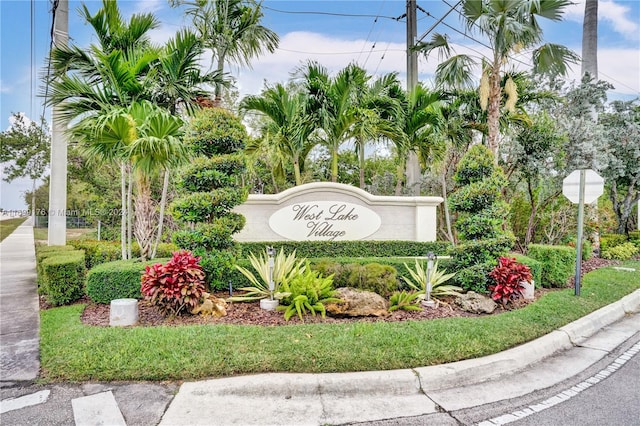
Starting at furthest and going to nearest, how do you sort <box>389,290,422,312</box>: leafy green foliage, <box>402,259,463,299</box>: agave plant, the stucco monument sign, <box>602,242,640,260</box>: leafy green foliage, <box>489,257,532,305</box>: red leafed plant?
<box>602,242,640,260</box>: leafy green foliage < the stucco monument sign < <box>402,259,463,299</box>: agave plant < <box>489,257,532,305</box>: red leafed plant < <box>389,290,422,312</box>: leafy green foliage

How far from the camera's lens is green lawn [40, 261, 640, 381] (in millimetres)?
3598

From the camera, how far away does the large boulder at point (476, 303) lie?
18.7 ft

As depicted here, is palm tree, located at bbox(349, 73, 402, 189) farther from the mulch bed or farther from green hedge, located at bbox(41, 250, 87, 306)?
green hedge, located at bbox(41, 250, 87, 306)

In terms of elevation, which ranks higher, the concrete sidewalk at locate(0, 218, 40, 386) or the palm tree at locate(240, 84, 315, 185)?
the palm tree at locate(240, 84, 315, 185)

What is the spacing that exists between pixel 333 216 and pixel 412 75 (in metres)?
6.18

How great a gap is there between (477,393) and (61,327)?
4.92 m

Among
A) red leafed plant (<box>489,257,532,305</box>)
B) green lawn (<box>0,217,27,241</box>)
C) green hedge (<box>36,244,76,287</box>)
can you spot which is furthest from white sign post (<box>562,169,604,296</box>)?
green lawn (<box>0,217,27,241</box>)

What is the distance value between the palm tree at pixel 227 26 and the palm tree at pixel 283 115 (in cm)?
122

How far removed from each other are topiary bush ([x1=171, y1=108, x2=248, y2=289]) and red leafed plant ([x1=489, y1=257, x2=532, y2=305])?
4307 mm

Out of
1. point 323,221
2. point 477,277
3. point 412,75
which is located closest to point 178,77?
point 323,221

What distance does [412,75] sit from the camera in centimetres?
1240

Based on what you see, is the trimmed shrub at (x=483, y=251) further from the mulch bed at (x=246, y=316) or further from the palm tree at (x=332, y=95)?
the palm tree at (x=332, y=95)

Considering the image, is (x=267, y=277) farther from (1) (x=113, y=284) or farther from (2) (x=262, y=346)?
(1) (x=113, y=284)

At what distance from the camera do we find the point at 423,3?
1323cm
